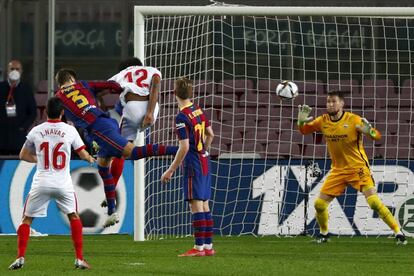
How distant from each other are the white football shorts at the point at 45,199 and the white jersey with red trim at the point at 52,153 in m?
0.05

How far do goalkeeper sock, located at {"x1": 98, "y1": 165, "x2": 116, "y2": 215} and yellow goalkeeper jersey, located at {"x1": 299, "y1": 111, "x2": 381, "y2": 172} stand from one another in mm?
2399

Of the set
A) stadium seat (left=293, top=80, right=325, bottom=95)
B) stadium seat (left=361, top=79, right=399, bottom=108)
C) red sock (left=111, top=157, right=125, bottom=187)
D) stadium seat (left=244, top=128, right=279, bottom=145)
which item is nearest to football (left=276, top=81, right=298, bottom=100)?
red sock (left=111, top=157, right=125, bottom=187)

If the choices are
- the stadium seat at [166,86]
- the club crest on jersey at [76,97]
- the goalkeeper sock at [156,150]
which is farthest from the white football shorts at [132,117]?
the stadium seat at [166,86]

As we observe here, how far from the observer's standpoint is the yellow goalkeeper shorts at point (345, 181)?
15664mm

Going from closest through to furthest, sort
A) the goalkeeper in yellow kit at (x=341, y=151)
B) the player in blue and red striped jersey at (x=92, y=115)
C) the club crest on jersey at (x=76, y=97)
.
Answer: the player in blue and red striped jersey at (x=92, y=115), the club crest on jersey at (x=76, y=97), the goalkeeper in yellow kit at (x=341, y=151)

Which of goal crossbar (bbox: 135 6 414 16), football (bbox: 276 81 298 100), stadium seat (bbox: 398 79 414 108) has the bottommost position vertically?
stadium seat (bbox: 398 79 414 108)

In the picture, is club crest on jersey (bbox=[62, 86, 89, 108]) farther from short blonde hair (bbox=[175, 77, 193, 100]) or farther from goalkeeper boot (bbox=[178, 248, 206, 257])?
goalkeeper boot (bbox=[178, 248, 206, 257])

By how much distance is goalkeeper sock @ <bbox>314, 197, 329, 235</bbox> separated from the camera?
51.9 feet

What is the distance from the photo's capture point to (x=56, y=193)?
1170 cm

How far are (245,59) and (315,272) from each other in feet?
27.6

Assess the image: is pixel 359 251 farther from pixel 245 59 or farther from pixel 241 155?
pixel 245 59

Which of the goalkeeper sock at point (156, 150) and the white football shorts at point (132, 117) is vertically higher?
the white football shorts at point (132, 117)

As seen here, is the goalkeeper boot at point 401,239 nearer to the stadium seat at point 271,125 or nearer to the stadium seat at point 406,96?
the stadium seat at point 406,96

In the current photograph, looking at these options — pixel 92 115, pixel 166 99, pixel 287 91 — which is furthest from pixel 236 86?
pixel 92 115
